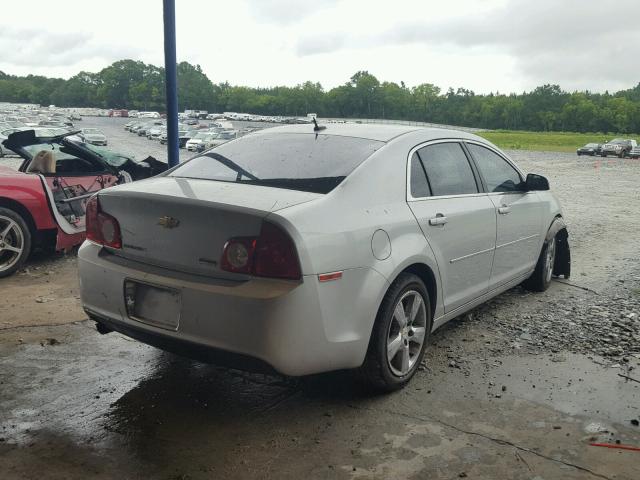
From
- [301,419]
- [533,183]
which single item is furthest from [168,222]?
[533,183]

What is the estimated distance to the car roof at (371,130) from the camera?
4.14m

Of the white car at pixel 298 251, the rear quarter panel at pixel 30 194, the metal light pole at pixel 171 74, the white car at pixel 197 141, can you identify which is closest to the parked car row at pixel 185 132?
the white car at pixel 197 141

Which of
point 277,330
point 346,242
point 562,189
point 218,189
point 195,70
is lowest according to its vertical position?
point 562,189

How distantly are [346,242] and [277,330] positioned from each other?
0.59 meters

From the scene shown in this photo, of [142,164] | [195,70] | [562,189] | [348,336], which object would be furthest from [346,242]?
[195,70]

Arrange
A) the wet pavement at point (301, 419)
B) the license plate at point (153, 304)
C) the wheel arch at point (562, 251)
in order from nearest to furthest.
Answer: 1. the wet pavement at point (301, 419)
2. the license plate at point (153, 304)
3. the wheel arch at point (562, 251)

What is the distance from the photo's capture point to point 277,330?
9.72 feet

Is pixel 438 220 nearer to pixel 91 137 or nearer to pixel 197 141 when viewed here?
pixel 91 137

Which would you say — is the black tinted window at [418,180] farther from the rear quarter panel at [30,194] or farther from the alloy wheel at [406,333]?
the rear quarter panel at [30,194]

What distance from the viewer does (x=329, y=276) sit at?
3086mm

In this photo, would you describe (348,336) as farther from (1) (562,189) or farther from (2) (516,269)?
(1) (562,189)

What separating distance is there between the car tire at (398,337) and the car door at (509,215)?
1.20 meters

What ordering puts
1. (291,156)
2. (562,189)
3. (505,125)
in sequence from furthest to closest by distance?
(505,125) → (562,189) → (291,156)

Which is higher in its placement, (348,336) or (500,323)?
(348,336)
